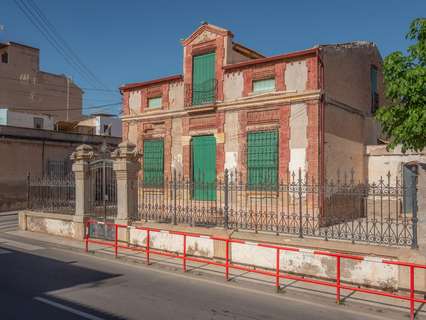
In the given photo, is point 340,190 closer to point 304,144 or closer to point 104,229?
point 304,144

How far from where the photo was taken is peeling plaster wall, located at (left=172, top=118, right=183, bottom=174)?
65.7 feet

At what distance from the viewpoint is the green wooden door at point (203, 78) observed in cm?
1908

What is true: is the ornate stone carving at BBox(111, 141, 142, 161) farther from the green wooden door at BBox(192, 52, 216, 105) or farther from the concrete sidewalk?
the green wooden door at BBox(192, 52, 216, 105)

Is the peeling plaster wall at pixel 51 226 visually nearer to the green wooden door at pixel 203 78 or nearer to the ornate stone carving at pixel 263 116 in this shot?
the green wooden door at pixel 203 78

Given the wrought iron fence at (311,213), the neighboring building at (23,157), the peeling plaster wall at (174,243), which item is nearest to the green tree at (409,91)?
the wrought iron fence at (311,213)

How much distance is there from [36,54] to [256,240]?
3726 centimetres

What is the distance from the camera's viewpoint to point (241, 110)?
17969 mm

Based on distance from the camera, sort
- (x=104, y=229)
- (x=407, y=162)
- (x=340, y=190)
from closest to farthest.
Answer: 1. (x=340, y=190)
2. (x=104, y=229)
3. (x=407, y=162)

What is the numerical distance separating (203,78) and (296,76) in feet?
15.8

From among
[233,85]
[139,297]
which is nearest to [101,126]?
[233,85]

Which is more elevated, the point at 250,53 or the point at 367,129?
the point at 250,53

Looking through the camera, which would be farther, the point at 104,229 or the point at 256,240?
the point at 104,229

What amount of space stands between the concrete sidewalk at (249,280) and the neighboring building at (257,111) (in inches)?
257

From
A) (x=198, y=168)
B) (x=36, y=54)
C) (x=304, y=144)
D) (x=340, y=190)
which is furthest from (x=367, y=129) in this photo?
(x=36, y=54)
